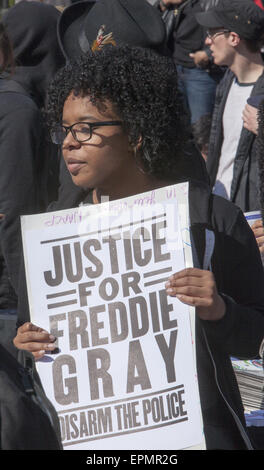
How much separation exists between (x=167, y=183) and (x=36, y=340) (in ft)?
2.14

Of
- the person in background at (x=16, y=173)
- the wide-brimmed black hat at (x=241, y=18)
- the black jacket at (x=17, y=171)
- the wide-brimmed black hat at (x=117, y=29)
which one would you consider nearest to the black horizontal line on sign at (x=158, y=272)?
the person in background at (x=16, y=173)

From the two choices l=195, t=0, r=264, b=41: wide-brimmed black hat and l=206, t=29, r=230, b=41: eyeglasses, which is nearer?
l=195, t=0, r=264, b=41: wide-brimmed black hat

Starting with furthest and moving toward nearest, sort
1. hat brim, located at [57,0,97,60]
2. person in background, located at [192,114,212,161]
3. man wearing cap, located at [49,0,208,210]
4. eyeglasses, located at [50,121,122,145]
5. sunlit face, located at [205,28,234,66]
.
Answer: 1. person in background, located at [192,114,212,161]
2. sunlit face, located at [205,28,234,66]
3. hat brim, located at [57,0,97,60]
4. man wearing cap, located at [49,0,208,210]
5. eyeglasses, located at [50,121,122,145]

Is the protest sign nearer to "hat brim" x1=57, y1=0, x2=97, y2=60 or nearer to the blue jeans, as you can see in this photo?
"hat brim" x1=57, y1=0, x2=97, y2=60

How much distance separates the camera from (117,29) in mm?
3469

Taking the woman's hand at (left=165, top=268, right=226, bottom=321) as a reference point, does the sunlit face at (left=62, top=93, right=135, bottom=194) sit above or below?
above

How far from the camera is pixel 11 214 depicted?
11.0 ft

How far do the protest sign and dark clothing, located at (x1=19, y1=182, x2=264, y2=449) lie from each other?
0.09 metres

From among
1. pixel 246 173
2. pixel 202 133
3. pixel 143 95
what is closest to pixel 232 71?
pixel 246 173

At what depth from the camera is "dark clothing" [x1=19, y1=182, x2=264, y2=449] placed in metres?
2.40

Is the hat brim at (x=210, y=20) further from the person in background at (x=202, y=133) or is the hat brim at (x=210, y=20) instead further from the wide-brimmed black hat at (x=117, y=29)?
the wide-brimmed black hat at (x=117, y=29)

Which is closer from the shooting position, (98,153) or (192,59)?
(98,153)

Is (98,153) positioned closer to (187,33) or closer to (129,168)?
(129,168)

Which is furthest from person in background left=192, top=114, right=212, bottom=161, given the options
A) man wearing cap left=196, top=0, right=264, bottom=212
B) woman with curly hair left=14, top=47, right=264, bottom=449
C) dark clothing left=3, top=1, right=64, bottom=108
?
woman with curly hair left=14, top=47, right=264, bottom=449
